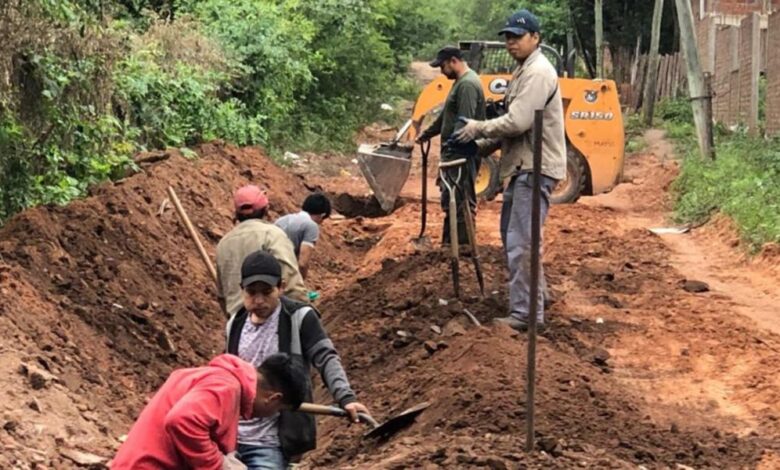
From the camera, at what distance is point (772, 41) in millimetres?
21422

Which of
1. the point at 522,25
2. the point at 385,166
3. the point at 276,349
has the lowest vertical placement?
the point at 385,166

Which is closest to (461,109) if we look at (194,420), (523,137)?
(523,137)

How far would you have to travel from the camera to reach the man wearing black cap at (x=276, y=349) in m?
5.12

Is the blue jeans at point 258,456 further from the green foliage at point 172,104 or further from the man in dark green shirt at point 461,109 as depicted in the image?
the green foliage at point 172,104

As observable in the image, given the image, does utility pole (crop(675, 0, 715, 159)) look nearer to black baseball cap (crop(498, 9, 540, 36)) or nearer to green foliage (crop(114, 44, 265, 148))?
green foliage (crop(114, 44, 265, 148))

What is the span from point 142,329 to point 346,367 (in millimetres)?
1692

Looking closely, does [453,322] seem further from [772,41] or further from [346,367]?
[772,41]

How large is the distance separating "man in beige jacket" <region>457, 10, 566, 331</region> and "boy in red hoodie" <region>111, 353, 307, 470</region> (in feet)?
14.2

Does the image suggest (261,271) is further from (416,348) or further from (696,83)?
(696,83)

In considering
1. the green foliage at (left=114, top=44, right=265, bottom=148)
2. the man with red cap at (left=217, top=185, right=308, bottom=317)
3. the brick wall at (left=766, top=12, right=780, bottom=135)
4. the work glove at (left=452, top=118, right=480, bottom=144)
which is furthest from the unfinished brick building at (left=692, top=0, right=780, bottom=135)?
the man with red cap at (left=217, top=185, right=308, bottom=317)

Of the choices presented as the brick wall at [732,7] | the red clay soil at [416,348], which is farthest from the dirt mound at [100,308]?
the brick wall at [732,7]

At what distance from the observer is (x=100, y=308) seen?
9.23m

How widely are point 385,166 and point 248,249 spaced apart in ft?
33.7

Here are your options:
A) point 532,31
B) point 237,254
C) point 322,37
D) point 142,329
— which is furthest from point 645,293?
point 322,37
